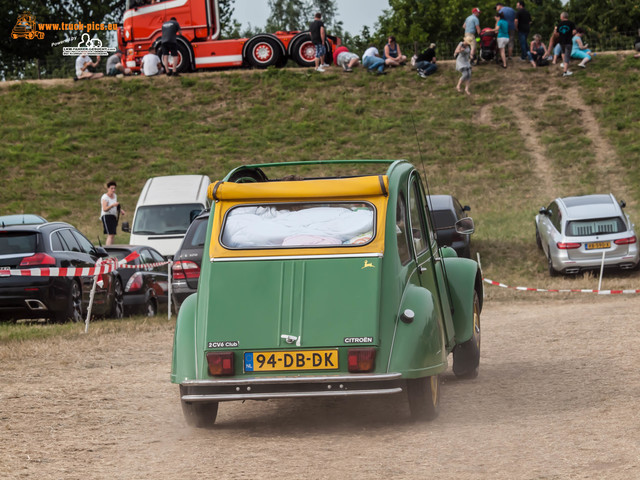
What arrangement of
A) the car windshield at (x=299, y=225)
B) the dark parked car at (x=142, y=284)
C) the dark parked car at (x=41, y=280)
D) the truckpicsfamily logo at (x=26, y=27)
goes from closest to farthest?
1. the car windshield at (x=299, y=225)
2. the dark parked car at (x=41, y=280)
3. the dark parked car at (x=142, y=284)
4. the truckpicsfamily logo at (x=26, y=27)

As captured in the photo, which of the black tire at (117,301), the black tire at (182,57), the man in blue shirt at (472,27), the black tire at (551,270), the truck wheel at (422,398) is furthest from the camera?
the black tire at (182,57)

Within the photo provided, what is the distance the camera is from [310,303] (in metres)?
7.53

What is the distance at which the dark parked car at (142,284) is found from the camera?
1897 centimetres

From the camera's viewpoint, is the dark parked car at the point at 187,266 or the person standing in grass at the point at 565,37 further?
the person standing in grass at the point at 565,37

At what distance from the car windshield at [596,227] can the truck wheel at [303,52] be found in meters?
20.4

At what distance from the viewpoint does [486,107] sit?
40219 millimetres

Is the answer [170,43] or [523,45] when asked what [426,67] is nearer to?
[523,45]

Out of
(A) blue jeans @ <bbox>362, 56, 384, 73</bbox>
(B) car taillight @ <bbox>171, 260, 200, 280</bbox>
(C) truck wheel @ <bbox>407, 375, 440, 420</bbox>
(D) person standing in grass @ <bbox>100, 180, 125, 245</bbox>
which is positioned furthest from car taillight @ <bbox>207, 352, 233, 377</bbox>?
(A) blue jeans @ <bbox>362, 56, 384, 73</bbox>

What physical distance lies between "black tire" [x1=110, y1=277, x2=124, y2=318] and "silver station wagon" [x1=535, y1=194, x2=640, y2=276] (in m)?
9.77

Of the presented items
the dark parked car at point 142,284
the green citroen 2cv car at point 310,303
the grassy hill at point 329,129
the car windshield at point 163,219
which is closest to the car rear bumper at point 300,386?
the green citroen 2cv car at point 310,303

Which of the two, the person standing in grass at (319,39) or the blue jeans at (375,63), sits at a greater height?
the person standing in grass at (319,39)

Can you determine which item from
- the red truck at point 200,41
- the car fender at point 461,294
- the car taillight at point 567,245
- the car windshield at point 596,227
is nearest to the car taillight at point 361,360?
the car fender at point 461,294

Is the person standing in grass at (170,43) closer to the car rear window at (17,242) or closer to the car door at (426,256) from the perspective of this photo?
the car rear window at (17,242)

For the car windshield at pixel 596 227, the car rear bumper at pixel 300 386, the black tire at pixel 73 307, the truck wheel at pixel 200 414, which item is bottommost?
the car windshield at pixel 596 227
